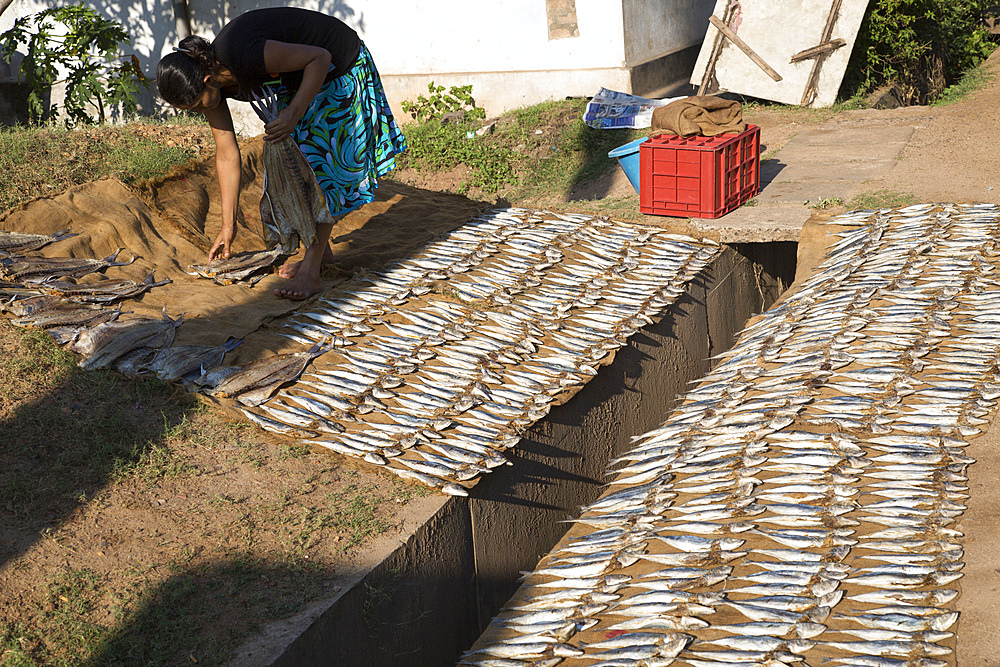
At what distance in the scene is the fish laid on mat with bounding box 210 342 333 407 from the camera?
13.5 ft

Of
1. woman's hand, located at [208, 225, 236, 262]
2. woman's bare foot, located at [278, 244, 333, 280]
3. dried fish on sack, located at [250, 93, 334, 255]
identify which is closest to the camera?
dried fish on sack, located at [250, 93, 334, 255]

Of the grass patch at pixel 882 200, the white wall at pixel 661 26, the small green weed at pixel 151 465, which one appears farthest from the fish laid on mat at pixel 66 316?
the white wall at pixel 661 26

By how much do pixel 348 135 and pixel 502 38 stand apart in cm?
628

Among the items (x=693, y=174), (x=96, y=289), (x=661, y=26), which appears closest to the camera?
(x=96, y=289)

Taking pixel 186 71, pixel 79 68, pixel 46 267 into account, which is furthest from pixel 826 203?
pixel 79 68

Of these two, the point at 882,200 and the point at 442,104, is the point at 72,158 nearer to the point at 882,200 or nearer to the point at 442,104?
the point at 442,104

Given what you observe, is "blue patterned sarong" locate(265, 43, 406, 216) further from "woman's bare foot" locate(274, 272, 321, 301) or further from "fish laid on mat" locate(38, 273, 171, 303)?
"fish laid on mat" locate(38, 273, 171, 303)

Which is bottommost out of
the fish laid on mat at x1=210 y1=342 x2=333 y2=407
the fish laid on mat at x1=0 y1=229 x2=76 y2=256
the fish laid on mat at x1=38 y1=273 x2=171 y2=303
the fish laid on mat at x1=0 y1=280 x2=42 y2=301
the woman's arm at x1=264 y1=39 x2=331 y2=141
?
the fish laid on mat at x1=210 y1=342 x2=333 y2=407

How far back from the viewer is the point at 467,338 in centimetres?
489

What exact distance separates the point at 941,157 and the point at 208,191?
644 cm

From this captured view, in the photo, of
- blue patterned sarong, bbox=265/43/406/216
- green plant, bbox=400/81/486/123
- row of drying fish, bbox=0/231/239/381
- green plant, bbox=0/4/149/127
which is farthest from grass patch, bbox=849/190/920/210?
green plant, bbox=0/4/149/127

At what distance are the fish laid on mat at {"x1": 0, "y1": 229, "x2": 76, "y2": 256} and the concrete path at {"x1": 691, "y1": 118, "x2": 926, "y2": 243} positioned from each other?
4.62 metres

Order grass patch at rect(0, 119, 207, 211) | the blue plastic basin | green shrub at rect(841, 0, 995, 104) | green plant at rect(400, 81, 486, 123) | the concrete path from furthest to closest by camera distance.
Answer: green plant at rect(400, 81, 486, 123)
green shrub at rect(841, 0, 995, 104)
the blue plastic basin
the concrete path
grass patch at rect(0, 119, 207, 211)

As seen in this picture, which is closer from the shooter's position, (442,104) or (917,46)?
(917,46)
